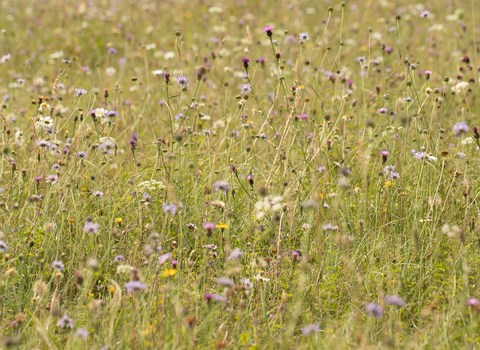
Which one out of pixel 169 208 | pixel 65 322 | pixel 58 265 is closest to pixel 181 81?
pixel 169 208

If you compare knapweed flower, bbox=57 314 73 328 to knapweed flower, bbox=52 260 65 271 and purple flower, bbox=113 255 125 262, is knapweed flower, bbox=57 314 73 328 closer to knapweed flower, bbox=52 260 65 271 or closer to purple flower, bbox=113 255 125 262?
knapweed flower, bbox=52 260 65 271

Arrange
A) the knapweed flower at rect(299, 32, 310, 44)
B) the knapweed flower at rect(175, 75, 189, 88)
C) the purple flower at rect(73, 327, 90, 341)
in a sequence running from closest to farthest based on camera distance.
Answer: the purple flower at rect(73, 327, 90, 341), the knapweed flower at rect(175, 75, 189, 88), the knapweed flower at rect(299, 32, 310, 44)

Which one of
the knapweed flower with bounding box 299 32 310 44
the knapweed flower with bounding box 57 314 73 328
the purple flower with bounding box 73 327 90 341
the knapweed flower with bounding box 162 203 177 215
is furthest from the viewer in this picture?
the knapweed flower with bounding box 299 32 310 44

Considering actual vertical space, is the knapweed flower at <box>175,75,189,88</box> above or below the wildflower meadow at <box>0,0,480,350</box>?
above

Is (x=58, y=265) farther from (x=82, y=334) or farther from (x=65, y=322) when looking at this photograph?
(x=82, y=334)

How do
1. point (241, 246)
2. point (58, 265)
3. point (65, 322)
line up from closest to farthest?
point (65, 322) < point (58, 265) < point (241, 246)

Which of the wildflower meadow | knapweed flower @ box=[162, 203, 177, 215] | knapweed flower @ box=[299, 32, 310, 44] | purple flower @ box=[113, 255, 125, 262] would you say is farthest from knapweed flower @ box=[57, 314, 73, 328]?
knapweed flower @ box=[299, 32, 310, 44]

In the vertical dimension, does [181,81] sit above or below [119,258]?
above

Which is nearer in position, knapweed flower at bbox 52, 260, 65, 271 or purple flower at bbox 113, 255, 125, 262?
knapweed flower at bbox 52, 260, 65, 271

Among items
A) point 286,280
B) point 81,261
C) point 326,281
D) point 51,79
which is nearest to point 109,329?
point 81,261

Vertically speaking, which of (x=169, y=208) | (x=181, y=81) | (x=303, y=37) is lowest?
(x=169, y=208)

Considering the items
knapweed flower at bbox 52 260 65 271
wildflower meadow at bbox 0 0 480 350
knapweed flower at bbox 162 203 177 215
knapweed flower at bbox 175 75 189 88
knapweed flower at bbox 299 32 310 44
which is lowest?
wildflower meadow at bbox 0 0 480 350

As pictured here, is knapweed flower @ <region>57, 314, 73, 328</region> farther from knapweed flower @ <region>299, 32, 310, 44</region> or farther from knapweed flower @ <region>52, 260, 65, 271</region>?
knapweed flower @ <region>299, 32, 310, 44</region>

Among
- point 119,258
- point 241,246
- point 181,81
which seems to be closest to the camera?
point 119,258
